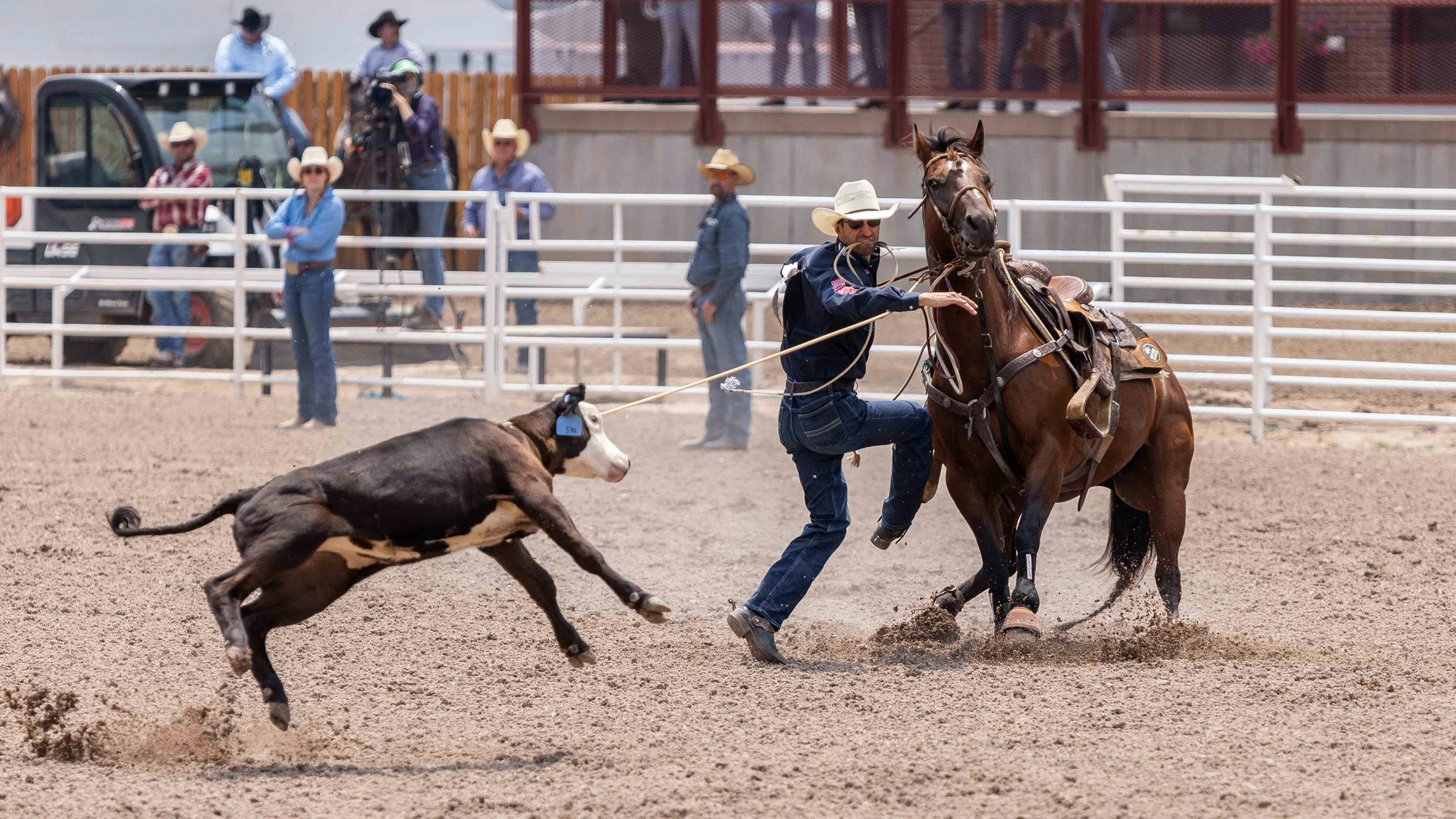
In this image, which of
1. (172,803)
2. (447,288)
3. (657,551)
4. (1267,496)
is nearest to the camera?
(172,803)

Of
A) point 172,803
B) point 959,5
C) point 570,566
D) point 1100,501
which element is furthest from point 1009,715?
point 959,5

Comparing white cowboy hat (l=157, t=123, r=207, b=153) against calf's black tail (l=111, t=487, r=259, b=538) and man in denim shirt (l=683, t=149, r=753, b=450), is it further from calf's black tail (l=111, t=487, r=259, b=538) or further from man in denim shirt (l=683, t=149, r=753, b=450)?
calf's black tail (l=111, t=487, r=259, b=538)

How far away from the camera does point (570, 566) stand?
7.38m

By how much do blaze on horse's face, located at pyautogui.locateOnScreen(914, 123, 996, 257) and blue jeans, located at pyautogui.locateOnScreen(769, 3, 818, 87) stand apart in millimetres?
8356

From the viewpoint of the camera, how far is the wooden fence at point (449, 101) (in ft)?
60.1

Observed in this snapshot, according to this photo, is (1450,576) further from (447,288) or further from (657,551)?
(447,288)

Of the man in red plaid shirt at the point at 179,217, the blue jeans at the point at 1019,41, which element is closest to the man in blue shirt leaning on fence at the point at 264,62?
the man in red plaid shirt at the point at 179,217

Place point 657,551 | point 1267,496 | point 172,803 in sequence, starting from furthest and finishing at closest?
point 1267,496
point 657,551
point 172,803

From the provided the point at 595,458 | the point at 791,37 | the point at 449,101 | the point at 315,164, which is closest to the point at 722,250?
the point at 315,164

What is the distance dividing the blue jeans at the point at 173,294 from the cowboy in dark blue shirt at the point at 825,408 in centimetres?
877

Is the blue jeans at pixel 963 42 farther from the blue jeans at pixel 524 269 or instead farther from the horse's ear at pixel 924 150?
the horse's ear at pixel 924 150

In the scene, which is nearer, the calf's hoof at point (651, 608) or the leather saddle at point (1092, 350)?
the calf's hoof at point (651, 608)

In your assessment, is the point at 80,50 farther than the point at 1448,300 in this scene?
Yes

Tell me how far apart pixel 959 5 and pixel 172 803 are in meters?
→ 10.9
